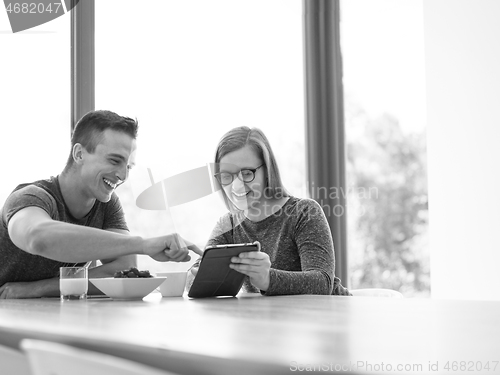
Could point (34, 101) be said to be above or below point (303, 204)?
above

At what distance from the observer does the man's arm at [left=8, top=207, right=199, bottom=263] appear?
170 centimetres

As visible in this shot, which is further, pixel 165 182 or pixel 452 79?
pixel 452 79

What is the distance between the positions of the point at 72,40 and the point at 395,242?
9.73 metres

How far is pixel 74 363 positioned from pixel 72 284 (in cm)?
121

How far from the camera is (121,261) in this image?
2131mm

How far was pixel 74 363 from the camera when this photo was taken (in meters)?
0.55

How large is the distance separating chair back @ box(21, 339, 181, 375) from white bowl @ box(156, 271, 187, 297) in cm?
125

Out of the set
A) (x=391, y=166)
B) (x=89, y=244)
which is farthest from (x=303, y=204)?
(x=391, y=166)

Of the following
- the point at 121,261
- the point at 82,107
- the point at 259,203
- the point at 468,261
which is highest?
the point at 82,107

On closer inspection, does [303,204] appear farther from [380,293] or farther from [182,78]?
[182,78]

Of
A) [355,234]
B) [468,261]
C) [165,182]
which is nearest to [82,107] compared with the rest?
[165,182]

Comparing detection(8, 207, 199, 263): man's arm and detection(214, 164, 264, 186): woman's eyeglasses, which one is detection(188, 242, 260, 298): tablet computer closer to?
detection(8, 207, 199, 263): man's arm

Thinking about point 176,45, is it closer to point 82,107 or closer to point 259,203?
point 82,107

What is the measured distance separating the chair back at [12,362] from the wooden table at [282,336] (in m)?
0.03
